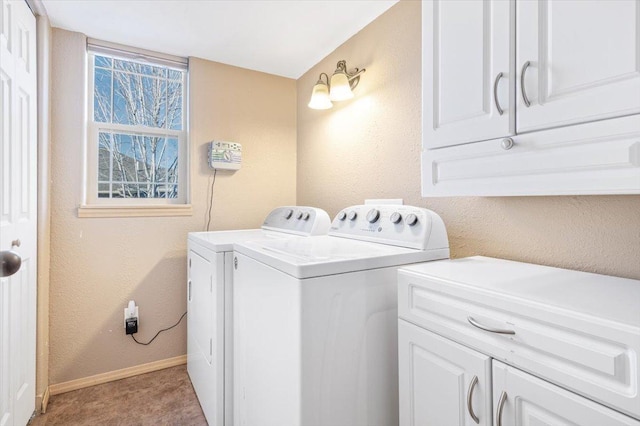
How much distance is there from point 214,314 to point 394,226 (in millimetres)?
964

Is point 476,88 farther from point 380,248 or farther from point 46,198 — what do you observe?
point 46,198

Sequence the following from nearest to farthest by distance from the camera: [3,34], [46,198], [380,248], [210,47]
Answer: [3,34] < [380,248] < [46,198] < [210,47]

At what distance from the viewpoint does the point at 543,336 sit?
2.36 ft

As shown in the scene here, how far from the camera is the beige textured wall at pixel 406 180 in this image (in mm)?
1035

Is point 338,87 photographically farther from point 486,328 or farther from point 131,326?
point 131,326

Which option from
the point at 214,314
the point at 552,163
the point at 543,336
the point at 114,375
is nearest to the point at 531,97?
the point at 552,163

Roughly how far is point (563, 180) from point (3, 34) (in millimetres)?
2014

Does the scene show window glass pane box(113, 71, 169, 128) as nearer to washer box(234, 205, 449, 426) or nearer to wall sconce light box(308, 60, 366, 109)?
wall sconce light box(308, 60, 366, 109)

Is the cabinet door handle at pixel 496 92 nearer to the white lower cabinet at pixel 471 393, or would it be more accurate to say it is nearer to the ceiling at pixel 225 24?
the white lower cabinet at pixel 471 393

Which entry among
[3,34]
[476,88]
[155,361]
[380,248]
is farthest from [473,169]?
[155,361]

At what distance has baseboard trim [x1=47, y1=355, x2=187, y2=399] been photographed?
1989mm

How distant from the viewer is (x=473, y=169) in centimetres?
105

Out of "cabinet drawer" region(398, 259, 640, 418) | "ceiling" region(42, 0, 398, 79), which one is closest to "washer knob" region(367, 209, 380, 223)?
"cabinet drawer" region(398, 259, 640, 418)

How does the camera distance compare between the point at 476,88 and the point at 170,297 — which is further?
the point at 170,297
